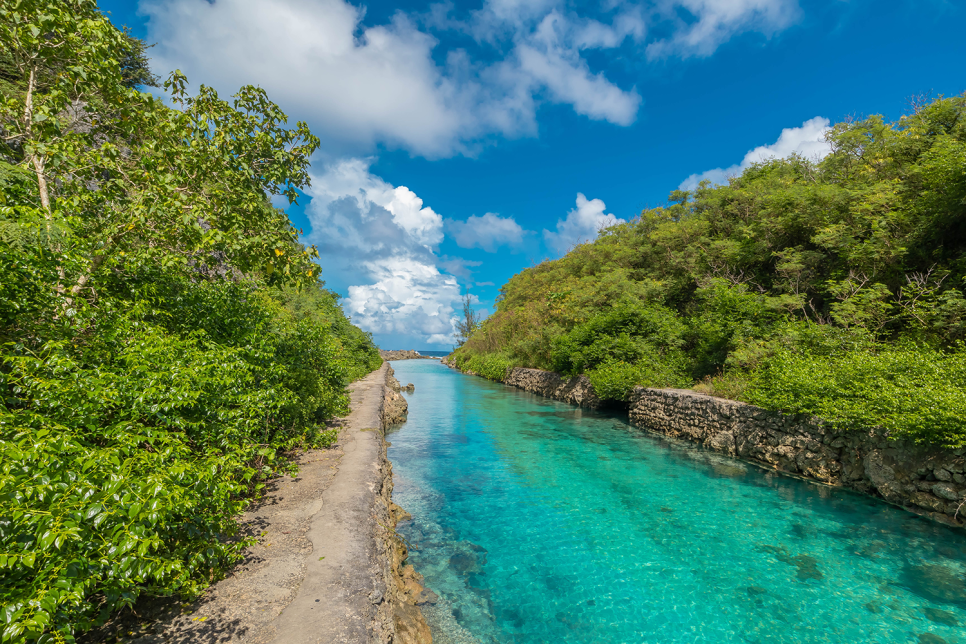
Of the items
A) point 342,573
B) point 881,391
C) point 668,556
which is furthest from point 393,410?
point 881,391

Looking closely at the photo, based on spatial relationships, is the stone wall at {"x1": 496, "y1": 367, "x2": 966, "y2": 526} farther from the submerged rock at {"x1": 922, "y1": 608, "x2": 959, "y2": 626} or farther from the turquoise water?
the submerged rock at {"x1": 922, "y1": 608, "x2": 959, "y2": 626}

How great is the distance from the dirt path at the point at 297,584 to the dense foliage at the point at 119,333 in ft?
0.79

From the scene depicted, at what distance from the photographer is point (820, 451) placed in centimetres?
888

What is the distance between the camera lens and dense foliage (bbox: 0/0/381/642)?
1963 mm

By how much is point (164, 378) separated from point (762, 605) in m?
7.32

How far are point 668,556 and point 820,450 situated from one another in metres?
5.57

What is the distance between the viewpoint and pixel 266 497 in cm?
508

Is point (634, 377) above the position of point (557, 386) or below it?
above

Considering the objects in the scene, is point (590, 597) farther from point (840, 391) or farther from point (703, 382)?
point (703, 382)

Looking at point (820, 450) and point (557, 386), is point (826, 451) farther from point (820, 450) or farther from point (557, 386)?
point (557, 386)

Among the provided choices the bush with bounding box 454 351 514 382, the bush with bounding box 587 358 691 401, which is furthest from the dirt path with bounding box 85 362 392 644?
the bush with bounding box 454 351 514 382

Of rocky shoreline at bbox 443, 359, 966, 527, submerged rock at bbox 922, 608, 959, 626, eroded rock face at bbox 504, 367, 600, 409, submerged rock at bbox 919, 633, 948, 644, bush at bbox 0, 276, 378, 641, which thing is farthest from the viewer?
eroded rock face at bbox 504, 367, 600, 409

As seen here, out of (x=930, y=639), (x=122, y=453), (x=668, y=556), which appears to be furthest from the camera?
(x=668, y=556)

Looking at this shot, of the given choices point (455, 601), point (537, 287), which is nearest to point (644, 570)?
point (455, 601)
